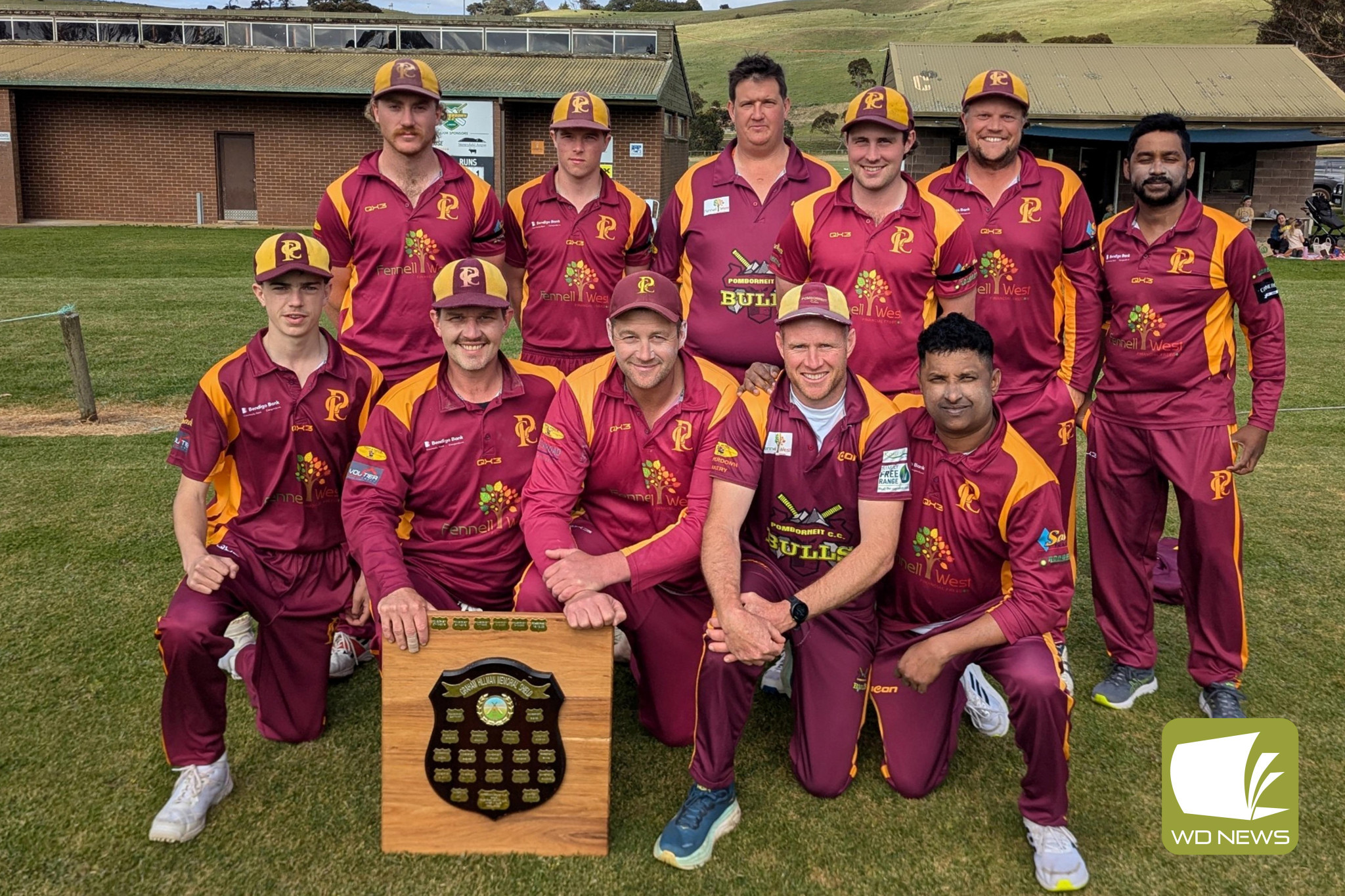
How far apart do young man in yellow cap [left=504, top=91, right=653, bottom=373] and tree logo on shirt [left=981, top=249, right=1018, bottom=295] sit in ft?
5.66

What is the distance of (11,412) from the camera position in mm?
9594

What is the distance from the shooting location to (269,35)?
108 feet

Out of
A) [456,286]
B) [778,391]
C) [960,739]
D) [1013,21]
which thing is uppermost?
[1013,21]

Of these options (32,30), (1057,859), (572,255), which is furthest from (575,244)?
(32,30)

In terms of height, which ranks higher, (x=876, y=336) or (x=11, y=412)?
(x=876, y=336)

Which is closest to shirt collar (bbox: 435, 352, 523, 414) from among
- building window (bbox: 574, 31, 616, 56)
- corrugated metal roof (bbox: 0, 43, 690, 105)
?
corrugated metal roof (bbox: 0, 43, 690, 105)

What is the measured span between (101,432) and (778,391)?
7176 mm

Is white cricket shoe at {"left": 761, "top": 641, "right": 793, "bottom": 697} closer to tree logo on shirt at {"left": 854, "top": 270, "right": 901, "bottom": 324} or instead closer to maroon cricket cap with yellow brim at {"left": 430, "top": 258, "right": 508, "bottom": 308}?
tree logo on shirt at {"left": 854, "top": 270, "right": 901, "bottom": 324}

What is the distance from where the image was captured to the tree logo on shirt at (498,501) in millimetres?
4242

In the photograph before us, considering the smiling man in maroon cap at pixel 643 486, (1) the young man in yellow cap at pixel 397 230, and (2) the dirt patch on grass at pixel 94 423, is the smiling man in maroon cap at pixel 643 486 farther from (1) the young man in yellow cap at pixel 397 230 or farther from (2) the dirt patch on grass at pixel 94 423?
(2) the dirt patch on grass at pixel 94 423

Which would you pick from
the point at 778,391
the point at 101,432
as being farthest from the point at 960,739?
the point at 101,432

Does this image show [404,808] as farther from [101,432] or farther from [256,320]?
[256,320]

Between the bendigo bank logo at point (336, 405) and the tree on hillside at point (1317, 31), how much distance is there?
5959cm

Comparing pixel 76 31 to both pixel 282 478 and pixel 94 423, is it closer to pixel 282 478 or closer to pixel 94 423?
pixel 94 423
